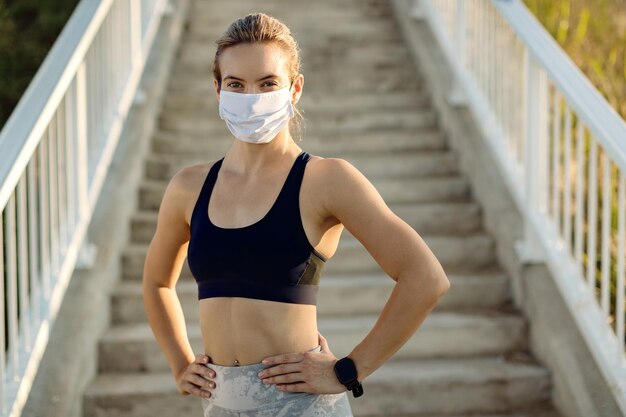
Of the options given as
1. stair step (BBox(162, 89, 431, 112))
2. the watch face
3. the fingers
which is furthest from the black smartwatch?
stair step (BBox(162, 89, 431, 112))

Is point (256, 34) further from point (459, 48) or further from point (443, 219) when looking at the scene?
point (459, 48)

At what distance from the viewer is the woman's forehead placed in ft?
6.47

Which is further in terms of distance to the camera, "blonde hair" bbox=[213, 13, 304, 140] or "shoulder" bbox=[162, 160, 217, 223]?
"shoulder" bbox=[162, 160, 217, 223]

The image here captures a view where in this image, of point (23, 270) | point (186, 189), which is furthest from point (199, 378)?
point (23, 270)

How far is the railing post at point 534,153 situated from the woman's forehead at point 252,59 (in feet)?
7.67

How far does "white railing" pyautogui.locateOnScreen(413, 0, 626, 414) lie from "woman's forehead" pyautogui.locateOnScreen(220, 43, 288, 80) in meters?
1.54

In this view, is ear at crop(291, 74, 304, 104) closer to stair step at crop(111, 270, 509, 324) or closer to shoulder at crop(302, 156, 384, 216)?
shoulder at crop(302, 156, 384, 216)

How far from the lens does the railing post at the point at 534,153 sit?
13.4 feet

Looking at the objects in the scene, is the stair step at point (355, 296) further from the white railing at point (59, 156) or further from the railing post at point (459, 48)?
the railing post at point (459, 48)

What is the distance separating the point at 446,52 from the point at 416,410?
9.24 ft

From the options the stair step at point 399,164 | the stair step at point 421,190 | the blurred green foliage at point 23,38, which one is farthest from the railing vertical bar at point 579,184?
the blurred green foliage at point 23,38

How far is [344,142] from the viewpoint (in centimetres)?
562

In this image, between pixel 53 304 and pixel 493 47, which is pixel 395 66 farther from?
pixel 53 304

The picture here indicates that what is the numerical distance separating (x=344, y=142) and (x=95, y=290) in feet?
7.15
